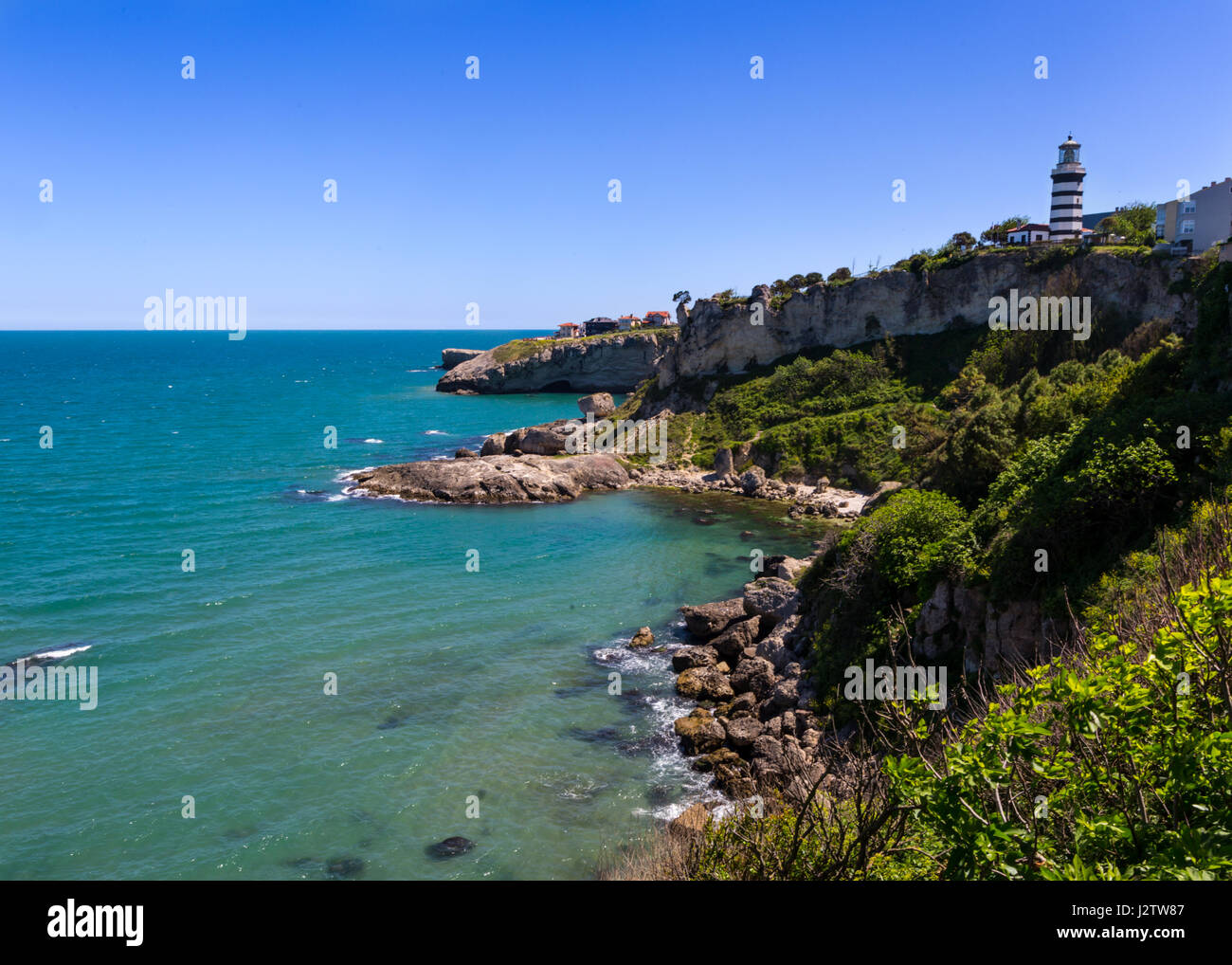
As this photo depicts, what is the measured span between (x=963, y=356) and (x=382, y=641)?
54.3 meters

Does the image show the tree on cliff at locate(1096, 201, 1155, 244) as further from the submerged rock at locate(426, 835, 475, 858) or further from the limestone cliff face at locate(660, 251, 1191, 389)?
the submerged rock at locate(426, 835, 475, 858)

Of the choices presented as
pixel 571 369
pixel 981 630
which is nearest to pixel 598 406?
pixel 571 369

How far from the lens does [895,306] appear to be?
72.1 metres

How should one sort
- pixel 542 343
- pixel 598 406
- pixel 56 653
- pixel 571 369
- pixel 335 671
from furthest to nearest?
1. pixel 542 343
2. pixel 571 369
3. pixel 598 406
4. pixel 56 653
5. pixel 335 671

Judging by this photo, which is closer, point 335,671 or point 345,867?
point 345,867

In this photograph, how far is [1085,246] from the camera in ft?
195

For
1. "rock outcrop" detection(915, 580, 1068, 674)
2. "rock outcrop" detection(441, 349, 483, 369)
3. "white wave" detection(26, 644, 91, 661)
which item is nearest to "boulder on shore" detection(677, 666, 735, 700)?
"rock outcrop" detection(915, 580, 1068, 674)

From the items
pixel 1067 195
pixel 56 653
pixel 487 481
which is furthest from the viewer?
pixel 1067 195

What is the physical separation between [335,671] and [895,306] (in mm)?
61723

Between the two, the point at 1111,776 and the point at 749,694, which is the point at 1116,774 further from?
the point at 749,694

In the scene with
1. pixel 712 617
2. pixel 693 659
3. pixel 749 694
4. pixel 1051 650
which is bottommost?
pixel 749 694

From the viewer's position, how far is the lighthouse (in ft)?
191
